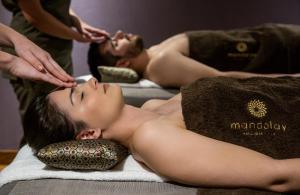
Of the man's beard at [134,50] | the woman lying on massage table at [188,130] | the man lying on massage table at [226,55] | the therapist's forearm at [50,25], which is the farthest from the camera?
the man's beard at [134,50]

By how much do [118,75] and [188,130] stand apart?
127 centimetres

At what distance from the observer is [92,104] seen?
1396 millimetres

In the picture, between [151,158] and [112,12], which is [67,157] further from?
[112,12]

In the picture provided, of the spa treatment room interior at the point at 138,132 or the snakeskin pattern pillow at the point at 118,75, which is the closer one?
the spa treatment room interior at the point at 138,132

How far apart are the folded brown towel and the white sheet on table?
1.17 meters

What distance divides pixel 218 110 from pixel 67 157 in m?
0.49

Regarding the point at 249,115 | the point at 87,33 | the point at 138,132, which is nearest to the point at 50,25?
the point at 87,33

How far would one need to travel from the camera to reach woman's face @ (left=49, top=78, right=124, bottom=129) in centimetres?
140

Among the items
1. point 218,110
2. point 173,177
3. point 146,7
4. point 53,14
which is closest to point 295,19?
point 146,7

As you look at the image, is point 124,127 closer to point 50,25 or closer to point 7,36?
point 7,36

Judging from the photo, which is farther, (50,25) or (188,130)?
(50,25)

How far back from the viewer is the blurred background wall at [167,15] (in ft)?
9.94

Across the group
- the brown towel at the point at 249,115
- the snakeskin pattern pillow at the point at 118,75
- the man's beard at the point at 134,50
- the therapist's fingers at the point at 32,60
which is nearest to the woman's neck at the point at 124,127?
the brown towel at the point at 249,115

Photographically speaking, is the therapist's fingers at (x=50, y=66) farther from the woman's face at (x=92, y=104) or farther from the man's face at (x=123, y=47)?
the man's face at (x=123, y=47)
